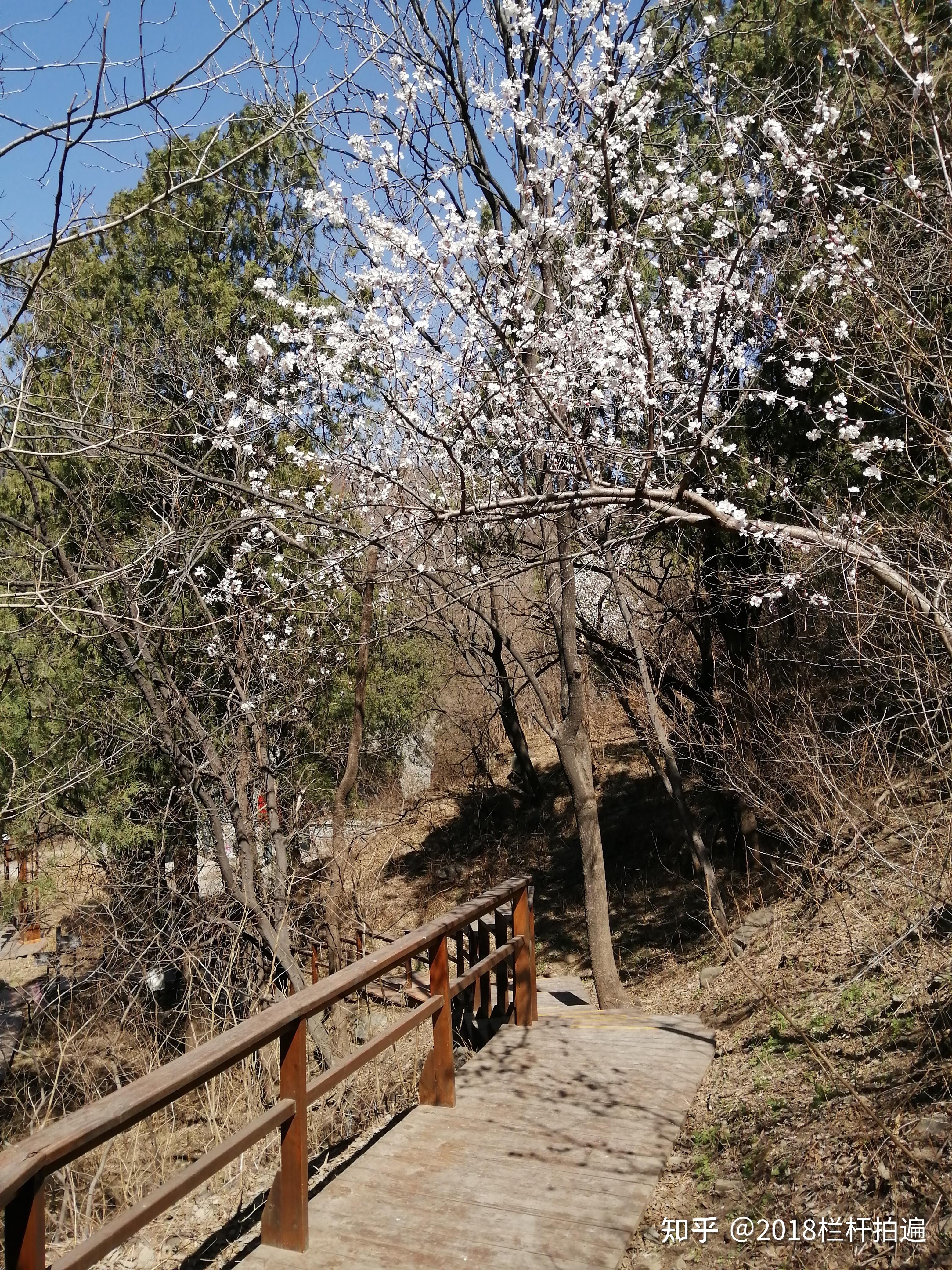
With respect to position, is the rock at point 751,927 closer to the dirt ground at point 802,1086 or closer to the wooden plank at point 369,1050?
the dirt ground at point 802,1086

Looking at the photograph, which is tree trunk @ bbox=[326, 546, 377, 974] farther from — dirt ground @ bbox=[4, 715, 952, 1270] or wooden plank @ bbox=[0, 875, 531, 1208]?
wooden plank @ bbox=[0, 875, 531, 1208]

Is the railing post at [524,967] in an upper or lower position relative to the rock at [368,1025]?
upper

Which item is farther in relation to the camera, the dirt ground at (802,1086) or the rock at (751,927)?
the rock at (751,927)

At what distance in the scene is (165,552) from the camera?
8516 mm

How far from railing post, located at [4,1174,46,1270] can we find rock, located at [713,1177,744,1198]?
264 centimetres

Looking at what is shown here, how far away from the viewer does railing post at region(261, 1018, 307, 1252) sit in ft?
11.7

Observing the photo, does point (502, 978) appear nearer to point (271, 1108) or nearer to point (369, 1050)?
point (369, 1050)

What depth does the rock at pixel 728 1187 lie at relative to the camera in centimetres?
404

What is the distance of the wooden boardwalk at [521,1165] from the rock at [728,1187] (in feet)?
0.81

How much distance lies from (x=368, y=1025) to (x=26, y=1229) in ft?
30.7

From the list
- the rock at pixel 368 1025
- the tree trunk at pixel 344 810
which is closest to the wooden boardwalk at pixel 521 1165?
the tree trunk at pixel 344 810

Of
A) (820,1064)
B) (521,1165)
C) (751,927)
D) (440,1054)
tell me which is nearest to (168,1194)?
(521,1165)

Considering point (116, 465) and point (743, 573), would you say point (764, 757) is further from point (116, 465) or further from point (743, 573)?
point (116, 465)

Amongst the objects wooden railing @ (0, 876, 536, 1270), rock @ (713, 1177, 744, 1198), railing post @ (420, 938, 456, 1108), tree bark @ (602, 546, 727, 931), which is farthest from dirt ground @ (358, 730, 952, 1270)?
wooden railing @ (0, 876, 536, 1270)
